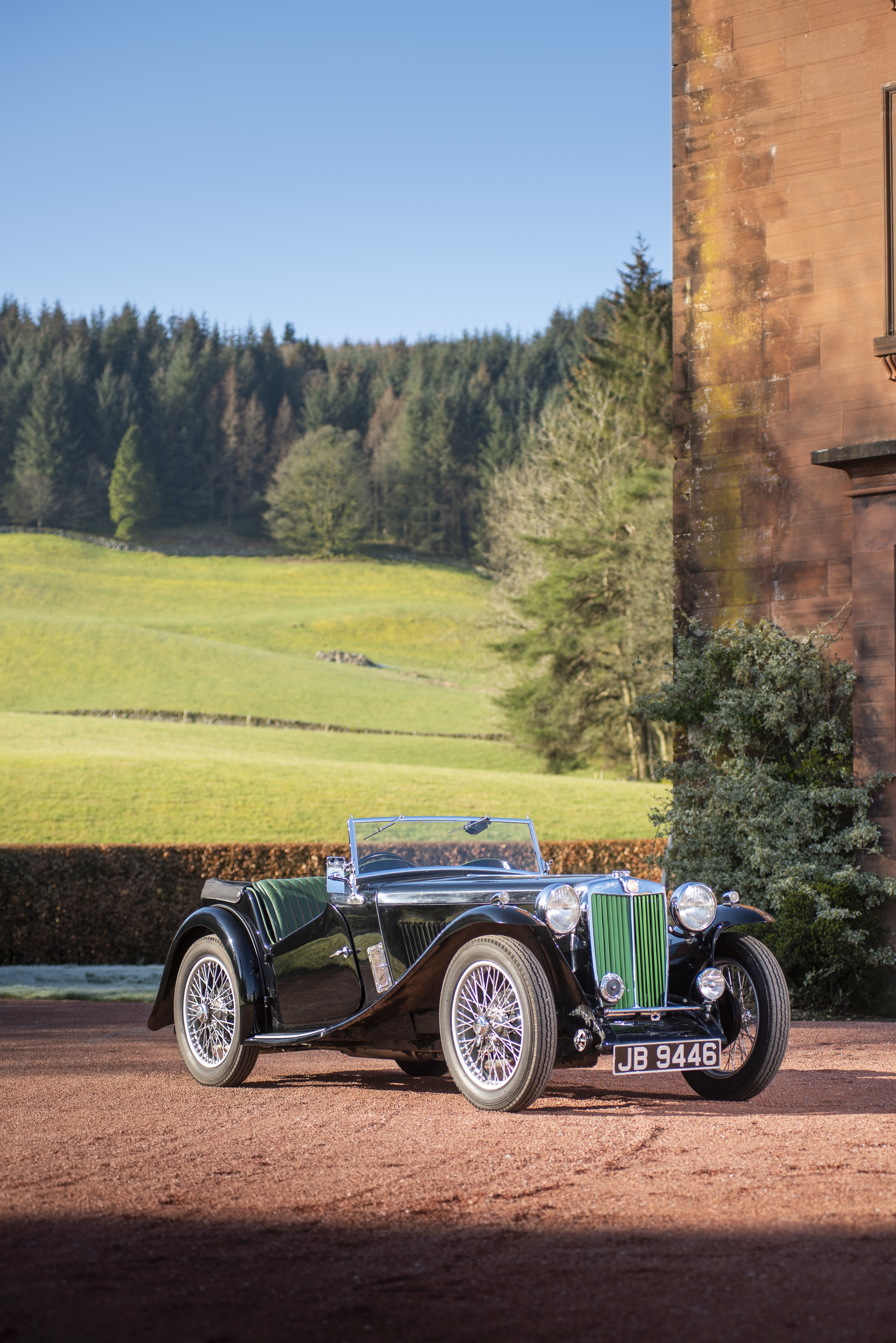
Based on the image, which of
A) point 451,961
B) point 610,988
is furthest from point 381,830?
point 610,988

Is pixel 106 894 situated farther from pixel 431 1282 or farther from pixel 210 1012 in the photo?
pixel 431 1282

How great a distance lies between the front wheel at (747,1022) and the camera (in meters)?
6.99

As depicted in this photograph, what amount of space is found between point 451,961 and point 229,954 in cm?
164

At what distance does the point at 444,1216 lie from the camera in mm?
4527

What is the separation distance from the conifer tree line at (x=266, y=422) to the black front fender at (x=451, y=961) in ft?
329

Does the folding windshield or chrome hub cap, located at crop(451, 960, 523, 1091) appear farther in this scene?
the folding windshield

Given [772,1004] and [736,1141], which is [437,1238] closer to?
[736,1141]

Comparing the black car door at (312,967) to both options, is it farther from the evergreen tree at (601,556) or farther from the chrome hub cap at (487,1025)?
the evergreen tree at (601,556)

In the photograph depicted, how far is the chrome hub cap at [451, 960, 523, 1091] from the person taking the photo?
21.2 feet

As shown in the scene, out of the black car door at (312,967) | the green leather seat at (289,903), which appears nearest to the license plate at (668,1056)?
the black car door at (312,967)

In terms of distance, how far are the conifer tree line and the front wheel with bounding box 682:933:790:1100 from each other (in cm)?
10013

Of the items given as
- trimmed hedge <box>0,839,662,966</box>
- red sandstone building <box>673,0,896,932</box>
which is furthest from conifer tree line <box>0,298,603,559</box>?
red sandstone building <box>673,0,896,932</box>

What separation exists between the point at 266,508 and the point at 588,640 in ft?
315

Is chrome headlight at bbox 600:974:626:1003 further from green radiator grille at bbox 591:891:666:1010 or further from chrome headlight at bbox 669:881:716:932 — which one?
chrome headlight at bbox 669:881:716:932
